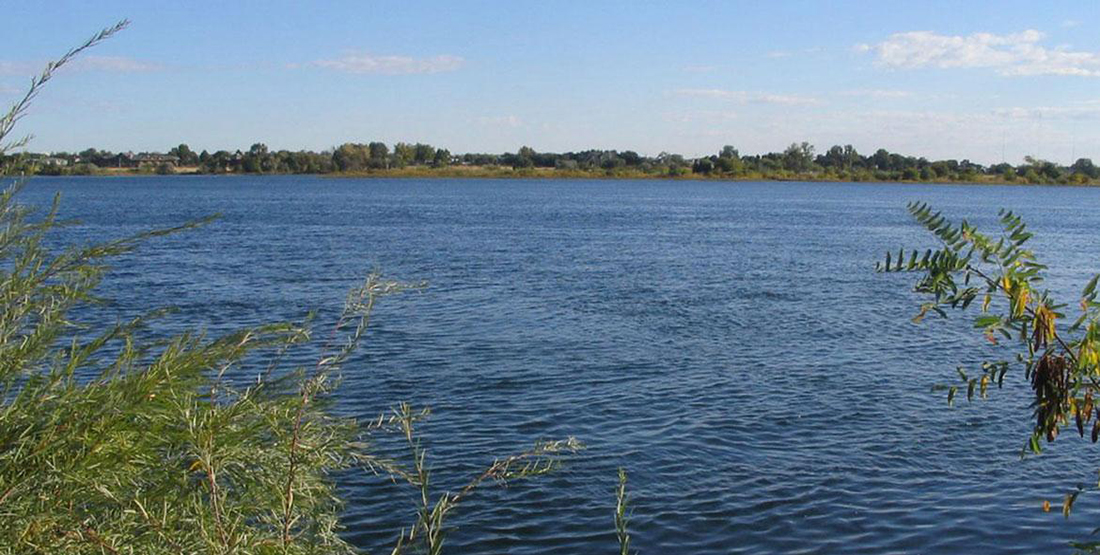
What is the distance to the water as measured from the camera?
12836 mm

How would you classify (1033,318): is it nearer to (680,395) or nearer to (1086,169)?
(680,395)

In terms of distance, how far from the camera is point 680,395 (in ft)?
60.8

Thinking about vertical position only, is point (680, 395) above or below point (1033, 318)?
below

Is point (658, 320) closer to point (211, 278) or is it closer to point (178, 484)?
point (211, 278)

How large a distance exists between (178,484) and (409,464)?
9285mm

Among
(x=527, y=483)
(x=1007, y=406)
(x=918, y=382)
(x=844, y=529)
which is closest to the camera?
(x=844, y=529)

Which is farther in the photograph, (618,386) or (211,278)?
(211,278)

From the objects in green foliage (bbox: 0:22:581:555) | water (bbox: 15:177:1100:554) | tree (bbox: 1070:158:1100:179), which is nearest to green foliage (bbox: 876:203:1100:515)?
green foliage (bbox: 0:22:581:555)

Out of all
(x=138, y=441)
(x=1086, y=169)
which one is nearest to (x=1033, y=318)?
(x=138, y=441)

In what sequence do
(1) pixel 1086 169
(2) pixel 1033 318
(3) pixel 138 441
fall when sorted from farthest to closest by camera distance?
(1) pixel 1086 169
(3) pixel 138 441
(2) pixel 1033 318

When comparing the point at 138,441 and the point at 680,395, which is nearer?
the point at 138,441

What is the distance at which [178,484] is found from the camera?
17.0 ft

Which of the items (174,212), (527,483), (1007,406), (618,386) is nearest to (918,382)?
(1007,406)

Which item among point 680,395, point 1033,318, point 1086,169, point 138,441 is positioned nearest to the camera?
point 1033,318
